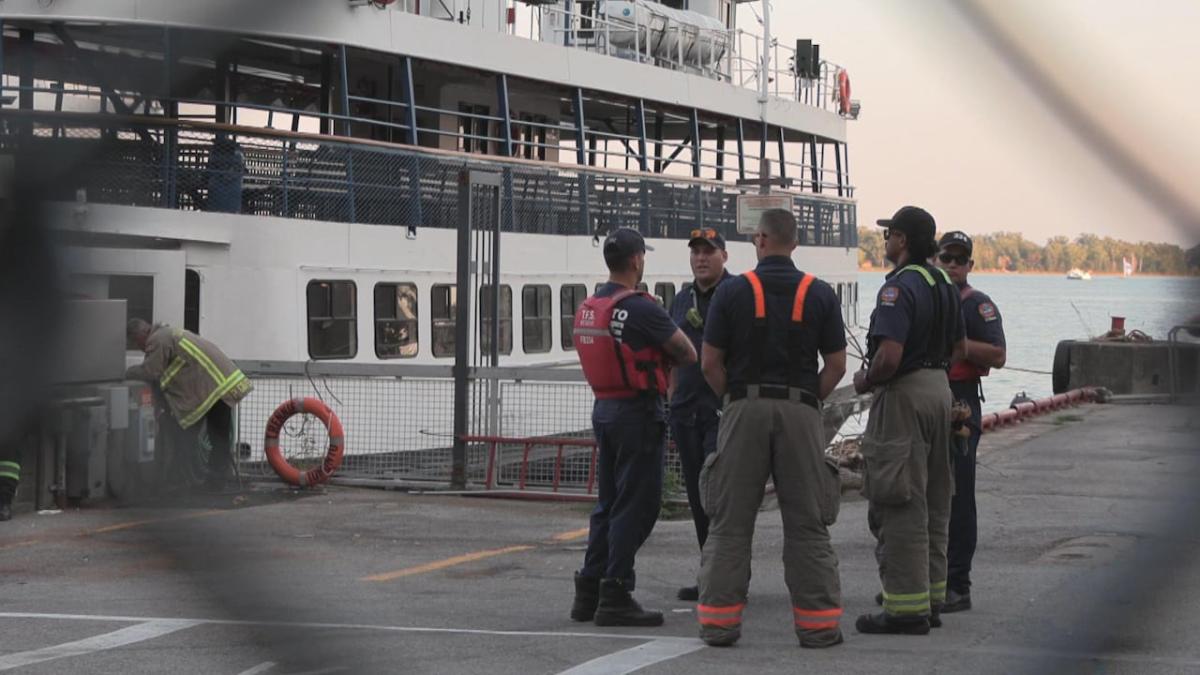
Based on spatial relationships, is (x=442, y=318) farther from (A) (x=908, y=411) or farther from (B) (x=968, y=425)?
(A) (x=908, y=411)

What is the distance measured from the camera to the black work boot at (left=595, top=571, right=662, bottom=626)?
21.4 ft

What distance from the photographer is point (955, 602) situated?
22.3 feet

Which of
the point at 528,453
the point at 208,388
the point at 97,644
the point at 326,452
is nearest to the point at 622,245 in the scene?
the point at 97,644

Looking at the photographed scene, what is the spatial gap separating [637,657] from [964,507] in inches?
65.0

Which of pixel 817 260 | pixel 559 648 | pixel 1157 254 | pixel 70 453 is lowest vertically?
pixel 559 648

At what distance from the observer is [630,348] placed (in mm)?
6434

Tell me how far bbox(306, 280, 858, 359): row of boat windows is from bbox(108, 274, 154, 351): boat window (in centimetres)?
1192

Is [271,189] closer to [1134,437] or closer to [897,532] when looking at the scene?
[1134,437]

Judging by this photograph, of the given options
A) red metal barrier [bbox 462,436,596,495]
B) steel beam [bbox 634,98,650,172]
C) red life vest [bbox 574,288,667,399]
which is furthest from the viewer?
steel beam [bbox 634,98,650,172]

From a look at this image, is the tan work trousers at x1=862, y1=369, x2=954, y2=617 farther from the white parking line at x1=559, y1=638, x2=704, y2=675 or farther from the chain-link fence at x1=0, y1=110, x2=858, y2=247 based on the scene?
the chain-link fence at x1=0, y1=110, x2=858, y2=247

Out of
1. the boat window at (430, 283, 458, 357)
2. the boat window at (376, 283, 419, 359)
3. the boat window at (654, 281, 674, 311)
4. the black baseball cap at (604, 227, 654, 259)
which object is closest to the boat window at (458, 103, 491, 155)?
the boat window at (654, 281, 674, 311)

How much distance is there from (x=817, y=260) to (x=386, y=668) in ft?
83.4

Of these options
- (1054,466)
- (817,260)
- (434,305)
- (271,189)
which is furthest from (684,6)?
(271,189)

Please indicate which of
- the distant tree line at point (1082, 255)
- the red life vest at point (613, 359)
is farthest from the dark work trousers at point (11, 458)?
the red life vest at point (613, 359)
